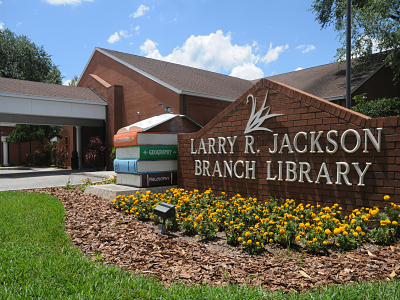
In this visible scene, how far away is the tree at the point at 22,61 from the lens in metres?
37.5

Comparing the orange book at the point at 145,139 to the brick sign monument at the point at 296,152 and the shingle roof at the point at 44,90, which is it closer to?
the brick sign monument at the point at 296,152

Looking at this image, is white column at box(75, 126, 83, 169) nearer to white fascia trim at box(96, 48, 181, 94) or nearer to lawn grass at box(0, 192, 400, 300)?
white fascia trim at box(96, 48, 181, 94)

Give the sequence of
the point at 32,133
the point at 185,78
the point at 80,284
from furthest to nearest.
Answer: the point at 32,133 < the point at 185,78 < the point at 80,284

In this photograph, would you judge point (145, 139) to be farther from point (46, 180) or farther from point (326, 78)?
point (326, 78)

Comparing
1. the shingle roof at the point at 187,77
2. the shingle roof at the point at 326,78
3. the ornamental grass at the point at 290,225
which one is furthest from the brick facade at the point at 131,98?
the ornamental grass at the point at 290,225

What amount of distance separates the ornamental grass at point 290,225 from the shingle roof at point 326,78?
11.9m

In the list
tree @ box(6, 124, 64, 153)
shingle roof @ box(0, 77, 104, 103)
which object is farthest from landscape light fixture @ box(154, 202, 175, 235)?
tree @ box(6, 124, 64, 153)

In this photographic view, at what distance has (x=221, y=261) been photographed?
12.4 feet

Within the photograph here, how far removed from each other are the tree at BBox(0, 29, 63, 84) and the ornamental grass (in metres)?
37.7

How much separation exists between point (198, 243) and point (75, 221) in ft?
8.69

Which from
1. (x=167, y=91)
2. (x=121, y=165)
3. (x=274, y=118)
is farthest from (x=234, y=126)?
(x=167, y=91)

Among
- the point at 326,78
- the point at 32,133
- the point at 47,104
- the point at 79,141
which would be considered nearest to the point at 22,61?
the point at 32,133

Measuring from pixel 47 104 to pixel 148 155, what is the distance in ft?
40.9

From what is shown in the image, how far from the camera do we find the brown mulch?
10.6ft
